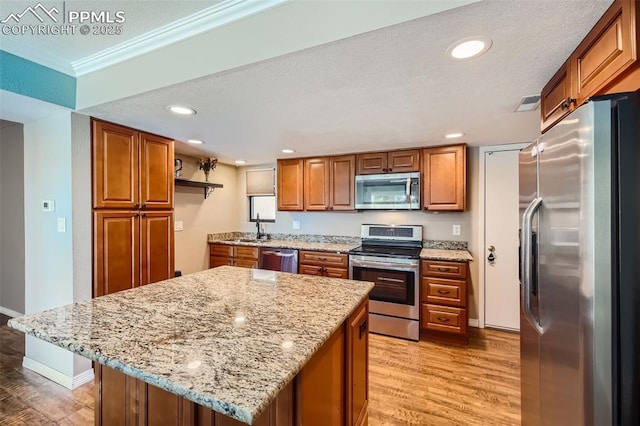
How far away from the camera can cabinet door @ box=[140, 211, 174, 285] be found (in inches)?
105

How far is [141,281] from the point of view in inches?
103

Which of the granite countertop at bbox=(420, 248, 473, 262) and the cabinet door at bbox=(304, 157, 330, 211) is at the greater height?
the cabinet door at bbox=(304, 157, 330, 211)

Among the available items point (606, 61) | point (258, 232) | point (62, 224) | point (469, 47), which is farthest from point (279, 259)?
point (606, 61)

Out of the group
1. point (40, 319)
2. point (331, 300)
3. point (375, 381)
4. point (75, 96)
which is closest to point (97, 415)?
point (40, 319)

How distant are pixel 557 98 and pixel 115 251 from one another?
11.0 feet

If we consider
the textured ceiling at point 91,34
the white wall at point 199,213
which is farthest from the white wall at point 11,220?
the textured ceiling at point 91,34

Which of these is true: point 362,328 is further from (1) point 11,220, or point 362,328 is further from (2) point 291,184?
(1) point 11,220

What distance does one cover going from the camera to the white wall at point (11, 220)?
10.8 ft

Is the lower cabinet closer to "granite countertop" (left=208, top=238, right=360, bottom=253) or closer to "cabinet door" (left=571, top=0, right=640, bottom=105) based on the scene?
"granite countertop" (left=208, top=238, right=360, bottom=253)

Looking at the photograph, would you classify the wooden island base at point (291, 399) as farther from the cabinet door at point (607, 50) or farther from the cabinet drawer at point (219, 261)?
the cabinet drawer at point (219, 261)

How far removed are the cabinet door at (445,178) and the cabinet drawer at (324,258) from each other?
1163mm

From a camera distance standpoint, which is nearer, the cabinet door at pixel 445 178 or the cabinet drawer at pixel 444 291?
the cabinet drawer at pixel 444 291

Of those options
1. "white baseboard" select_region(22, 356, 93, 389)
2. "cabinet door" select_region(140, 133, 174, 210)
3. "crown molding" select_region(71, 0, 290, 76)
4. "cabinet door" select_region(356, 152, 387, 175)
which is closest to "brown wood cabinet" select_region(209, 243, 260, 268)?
"cabinet door" select_region(140, 133, 174, 210)

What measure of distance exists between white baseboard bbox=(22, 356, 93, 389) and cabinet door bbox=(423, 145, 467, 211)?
11.7 ft
